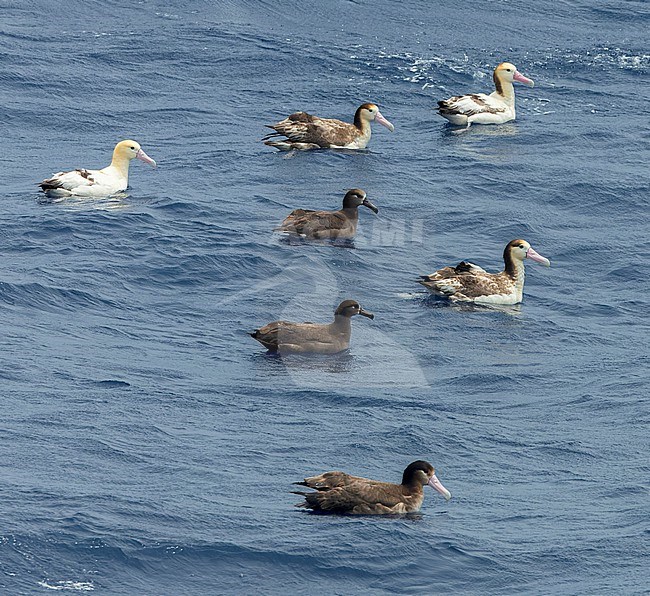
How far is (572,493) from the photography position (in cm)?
2011

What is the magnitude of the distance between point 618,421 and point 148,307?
8124mm

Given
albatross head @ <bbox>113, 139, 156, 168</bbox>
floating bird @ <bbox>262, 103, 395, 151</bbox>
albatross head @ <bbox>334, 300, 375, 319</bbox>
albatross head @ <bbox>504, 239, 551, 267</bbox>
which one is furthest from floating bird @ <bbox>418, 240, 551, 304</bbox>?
floating bird @ <bbox>262, 103, 395, 151</bbox>

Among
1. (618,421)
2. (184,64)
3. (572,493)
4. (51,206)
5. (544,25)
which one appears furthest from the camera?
(544,25)

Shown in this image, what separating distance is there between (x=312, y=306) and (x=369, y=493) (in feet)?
27.8

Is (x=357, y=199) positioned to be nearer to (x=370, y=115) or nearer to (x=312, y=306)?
(x=312, y=306)

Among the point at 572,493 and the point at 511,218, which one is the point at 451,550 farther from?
the point at 511,218

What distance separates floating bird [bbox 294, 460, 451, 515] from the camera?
18.9m

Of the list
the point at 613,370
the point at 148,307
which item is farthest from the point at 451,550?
the point at 148,307

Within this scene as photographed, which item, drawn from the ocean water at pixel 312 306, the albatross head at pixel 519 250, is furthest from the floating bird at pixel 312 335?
the albatross head at pixel 519 250

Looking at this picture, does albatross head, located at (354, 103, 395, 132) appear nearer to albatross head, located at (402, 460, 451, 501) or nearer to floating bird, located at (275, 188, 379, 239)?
floating bird, located at (275, 188, 379, 239)

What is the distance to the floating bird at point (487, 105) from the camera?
36.9 metres

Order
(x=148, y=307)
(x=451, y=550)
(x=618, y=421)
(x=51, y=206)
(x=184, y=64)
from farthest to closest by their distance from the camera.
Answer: (x=184, y=64) → (x=51, y=206) → (x=148, y=307) → (x=618, y=421) → (x=451, y=550)

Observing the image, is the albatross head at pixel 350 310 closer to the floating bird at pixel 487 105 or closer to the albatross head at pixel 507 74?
the floating bird at pixel 487 105

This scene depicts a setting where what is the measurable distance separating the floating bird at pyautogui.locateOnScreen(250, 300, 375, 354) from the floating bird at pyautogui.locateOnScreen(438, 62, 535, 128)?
12.6 metres
